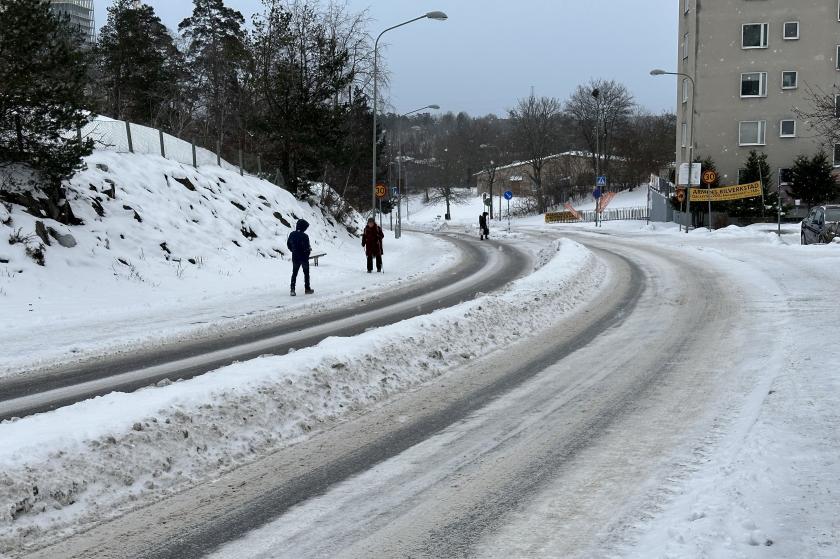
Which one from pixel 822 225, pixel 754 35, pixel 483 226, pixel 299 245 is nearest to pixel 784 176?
pixel 754 35

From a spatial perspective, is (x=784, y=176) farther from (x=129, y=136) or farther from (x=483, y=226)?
(x=129, y=136)

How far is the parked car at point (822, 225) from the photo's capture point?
22.8 metres

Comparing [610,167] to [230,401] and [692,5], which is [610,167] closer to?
[692,5]

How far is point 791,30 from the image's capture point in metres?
41.7

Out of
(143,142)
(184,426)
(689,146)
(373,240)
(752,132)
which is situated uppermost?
(752,132)

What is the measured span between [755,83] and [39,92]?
41.0 metres

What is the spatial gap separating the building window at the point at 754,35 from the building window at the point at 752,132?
4.61 metres

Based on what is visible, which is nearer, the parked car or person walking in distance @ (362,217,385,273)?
person walking in distance @ (362,217,385,273)

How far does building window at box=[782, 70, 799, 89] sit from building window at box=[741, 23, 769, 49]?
7.14 ft

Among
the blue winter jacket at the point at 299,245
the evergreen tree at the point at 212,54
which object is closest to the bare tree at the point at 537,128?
the evergreen tree at the point at 212,54

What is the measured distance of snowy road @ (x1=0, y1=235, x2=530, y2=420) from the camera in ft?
23.5

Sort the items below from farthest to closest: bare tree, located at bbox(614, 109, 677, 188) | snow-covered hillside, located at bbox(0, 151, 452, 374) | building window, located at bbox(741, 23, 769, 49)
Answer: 1. bare tree, located at bbox(614, 109, 677, 188)
2. building window, located at bbox(741, 23, 769, 49)
3. snow-covered hillside, located at bbox(0, 151, 452, 374)

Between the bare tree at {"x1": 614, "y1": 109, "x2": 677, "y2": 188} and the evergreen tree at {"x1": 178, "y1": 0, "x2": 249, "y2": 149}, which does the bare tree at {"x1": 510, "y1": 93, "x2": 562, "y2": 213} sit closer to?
the bare tree at {"x1": 614, "y1": 109, "x2": 677, "y2": 188}

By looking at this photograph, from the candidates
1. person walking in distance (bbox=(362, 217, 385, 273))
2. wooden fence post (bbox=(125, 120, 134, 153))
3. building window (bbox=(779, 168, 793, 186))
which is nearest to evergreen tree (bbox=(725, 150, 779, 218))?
building window (bbox=(779, 168, 793, 186))
